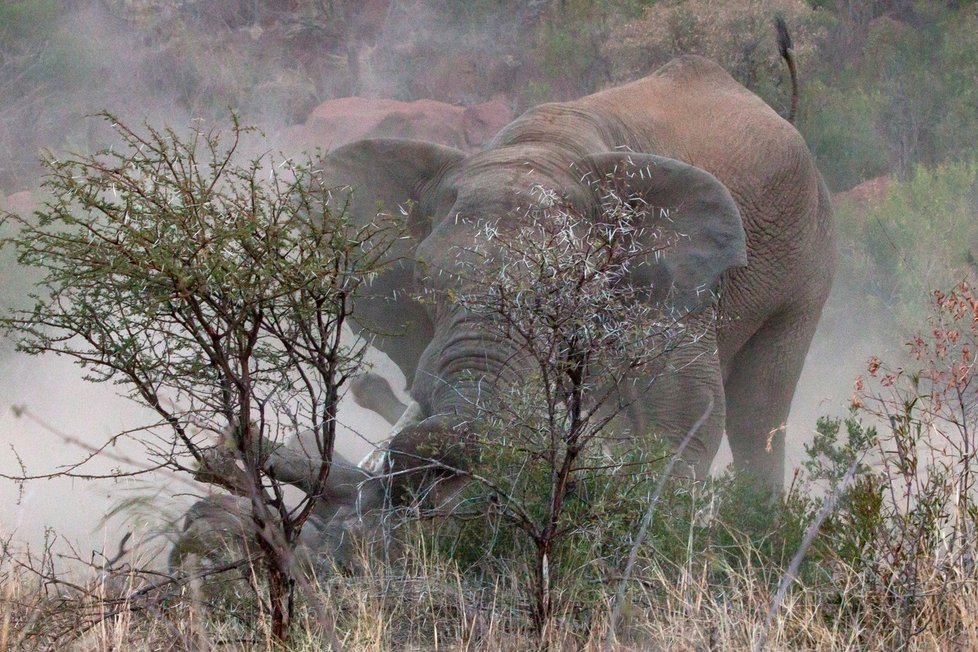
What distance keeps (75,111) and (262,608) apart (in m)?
18.7

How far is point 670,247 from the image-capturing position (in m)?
5.25

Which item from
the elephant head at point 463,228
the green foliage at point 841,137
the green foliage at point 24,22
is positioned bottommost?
the elephant head at point 463,228

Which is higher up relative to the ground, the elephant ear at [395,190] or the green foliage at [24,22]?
the green foliage at [24,22]

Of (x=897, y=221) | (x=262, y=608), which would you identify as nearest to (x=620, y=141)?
(x=262, y=608)

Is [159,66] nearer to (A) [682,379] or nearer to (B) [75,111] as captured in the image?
(B) [75,111]

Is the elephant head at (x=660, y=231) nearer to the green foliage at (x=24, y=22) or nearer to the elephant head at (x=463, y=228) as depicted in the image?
the elephant head at (x=463, y=228)

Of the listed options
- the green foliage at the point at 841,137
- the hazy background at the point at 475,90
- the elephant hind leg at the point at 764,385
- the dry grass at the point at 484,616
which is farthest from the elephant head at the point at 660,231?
the green foliage at the point at 841,137

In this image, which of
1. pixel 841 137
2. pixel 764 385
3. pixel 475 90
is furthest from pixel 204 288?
pixel 475 90

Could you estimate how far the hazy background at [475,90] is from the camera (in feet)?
39.3

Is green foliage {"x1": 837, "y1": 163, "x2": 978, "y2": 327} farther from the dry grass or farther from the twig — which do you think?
the twig

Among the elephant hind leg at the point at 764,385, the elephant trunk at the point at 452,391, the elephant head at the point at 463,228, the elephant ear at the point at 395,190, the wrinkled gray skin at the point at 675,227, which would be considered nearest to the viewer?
the elephant trunk at the point at 452,391

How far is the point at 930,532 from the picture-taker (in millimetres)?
3506

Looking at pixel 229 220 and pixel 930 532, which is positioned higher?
pixel 229 220

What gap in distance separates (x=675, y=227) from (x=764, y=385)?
81.7 inches
